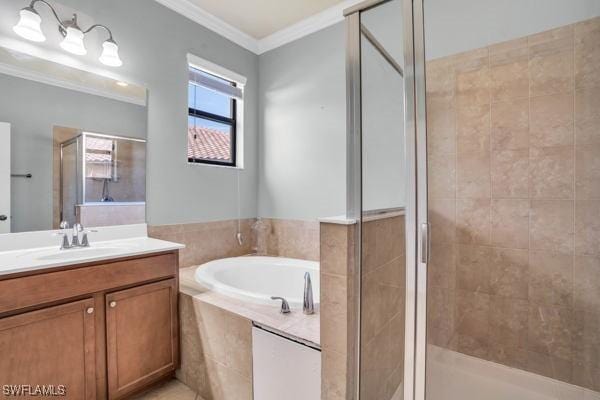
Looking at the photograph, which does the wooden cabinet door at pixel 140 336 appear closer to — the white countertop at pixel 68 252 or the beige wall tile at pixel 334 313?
the white countertop at pixel 68 252

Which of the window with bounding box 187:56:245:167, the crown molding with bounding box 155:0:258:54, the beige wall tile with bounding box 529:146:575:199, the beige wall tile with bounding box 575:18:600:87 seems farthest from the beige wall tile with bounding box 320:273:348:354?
the crown molding with bounding box 155:0:258:54

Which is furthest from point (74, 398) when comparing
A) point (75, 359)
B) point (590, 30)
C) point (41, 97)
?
point (590, 30)

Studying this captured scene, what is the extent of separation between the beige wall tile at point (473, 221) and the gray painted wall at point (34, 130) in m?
2.61

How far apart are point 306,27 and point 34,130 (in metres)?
2.26

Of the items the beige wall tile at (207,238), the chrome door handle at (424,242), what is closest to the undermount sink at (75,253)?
the beige wall tile at (207,238)

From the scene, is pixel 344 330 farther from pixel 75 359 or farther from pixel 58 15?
pixel 58 15

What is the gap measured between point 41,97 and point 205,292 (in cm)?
160

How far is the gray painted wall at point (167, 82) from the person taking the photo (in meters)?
2.13

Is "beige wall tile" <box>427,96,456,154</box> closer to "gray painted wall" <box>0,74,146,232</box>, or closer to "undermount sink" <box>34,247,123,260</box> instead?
"undermount sink" <box>34,247,123,260</box>

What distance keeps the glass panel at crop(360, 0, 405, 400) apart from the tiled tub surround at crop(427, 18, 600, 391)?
27 centimetres

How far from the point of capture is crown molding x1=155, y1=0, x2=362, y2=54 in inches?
95.6

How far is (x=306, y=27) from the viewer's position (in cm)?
270

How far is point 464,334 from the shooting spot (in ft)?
6.25

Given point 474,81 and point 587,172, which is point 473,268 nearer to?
point 587,172
